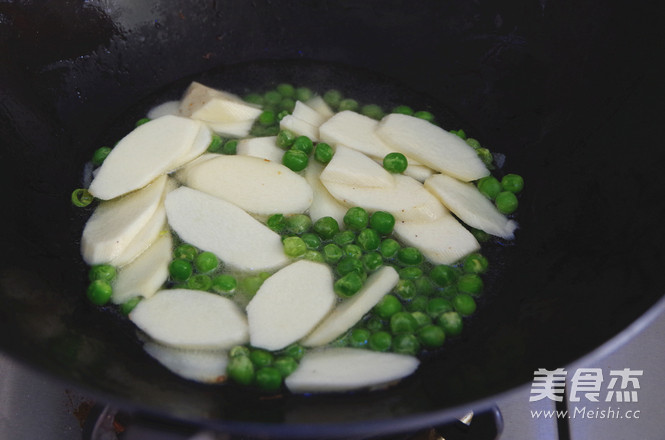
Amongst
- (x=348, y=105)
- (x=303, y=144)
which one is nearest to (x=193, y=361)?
(x=303, y=144)

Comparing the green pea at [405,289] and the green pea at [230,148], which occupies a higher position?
the green pea at [230,148]

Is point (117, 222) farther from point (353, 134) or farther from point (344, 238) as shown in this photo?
point (353, 134)

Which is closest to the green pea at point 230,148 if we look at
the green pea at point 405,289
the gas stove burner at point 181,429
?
the green pea at point 405,289

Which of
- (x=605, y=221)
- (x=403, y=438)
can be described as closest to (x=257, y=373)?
(x=403, y=438)

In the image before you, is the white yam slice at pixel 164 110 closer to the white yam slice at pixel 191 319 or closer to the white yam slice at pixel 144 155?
the white yam slice at pixel 144 155

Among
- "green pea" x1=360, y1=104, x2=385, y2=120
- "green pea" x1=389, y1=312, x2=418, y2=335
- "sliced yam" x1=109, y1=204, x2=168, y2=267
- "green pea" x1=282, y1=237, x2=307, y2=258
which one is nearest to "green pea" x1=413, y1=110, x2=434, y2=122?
"green pea" x1=360, y1=104, x2=385, y2=120

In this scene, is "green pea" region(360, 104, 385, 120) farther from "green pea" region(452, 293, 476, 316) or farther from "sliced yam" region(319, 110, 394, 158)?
"green pea" region(452, 293, 476, 316)
